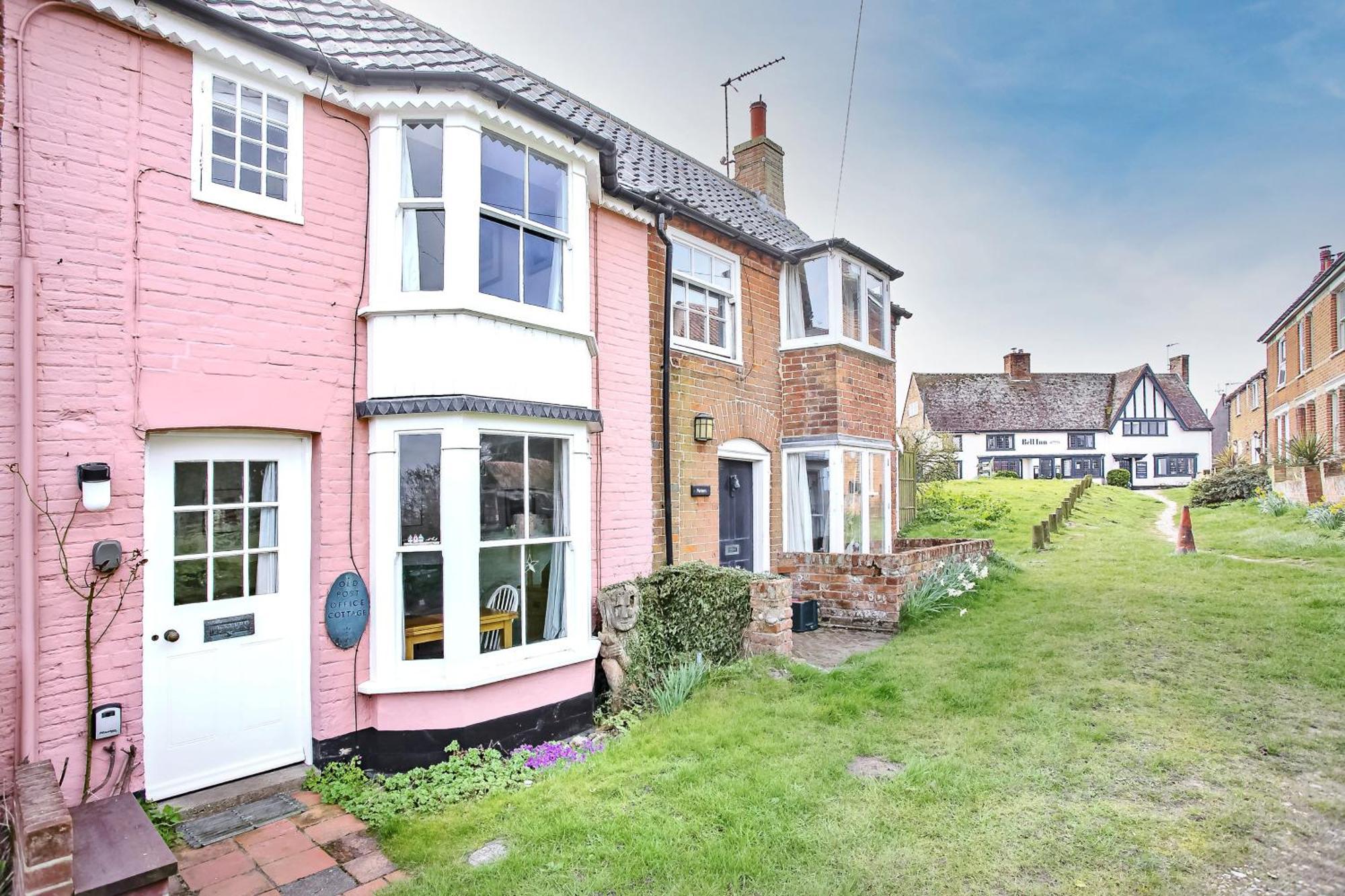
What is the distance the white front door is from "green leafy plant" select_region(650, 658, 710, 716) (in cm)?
305

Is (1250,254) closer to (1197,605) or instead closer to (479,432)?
(1197,605)

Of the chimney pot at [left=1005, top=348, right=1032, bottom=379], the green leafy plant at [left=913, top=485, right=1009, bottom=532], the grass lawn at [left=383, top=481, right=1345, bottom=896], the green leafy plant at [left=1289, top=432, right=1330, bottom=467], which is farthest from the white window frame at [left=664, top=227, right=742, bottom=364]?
the chimney pot at [left=1005, top=348, right=1032, bottom=379]

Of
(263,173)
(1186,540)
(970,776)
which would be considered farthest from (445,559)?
(1186,540)

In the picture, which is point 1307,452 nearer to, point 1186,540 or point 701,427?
point 1186,540

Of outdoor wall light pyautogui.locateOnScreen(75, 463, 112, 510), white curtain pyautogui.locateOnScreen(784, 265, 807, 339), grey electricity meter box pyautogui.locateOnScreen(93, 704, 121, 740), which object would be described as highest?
white curtain pyautogui.locateOnScreen(784, 265, 807, 339)

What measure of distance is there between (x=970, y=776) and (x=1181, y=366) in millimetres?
60465

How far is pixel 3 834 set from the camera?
11.6ft

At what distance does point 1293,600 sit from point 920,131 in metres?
9.62

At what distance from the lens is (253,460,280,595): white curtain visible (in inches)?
201

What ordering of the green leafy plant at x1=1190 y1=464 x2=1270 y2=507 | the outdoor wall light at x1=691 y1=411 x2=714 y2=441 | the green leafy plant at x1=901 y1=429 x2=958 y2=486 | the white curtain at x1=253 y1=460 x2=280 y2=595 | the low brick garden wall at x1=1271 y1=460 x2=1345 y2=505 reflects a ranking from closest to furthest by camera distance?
1. the white curtain at x1=253 y1=460 x2=280 y2=595
2. the outdoor wall light at x1=691 y1=411 x2=714 y2=441
3. the low brick garden wall at x1=1271 y1=460 x2=1345 y2=505
4. the green leafy plant at x1=1190 y1=464 x2=1270 y2=507
5. the green leafy plant at x1=901 y1=429 x2=958 y2=486

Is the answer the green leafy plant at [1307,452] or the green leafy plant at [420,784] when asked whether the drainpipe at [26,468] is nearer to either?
the green leafy plant at [420,784]

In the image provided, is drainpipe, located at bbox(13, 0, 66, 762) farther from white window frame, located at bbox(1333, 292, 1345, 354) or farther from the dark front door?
white window frame, located at bbox(1333, 292, 1345, 354)

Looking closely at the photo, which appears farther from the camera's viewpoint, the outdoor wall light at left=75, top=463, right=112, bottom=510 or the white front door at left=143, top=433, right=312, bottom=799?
the white front door at left=143, top=433, right=312, bottom=799

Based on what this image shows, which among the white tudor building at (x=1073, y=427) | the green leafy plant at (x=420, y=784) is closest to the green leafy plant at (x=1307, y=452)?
the green leafy plant at (x=420, y=784)
